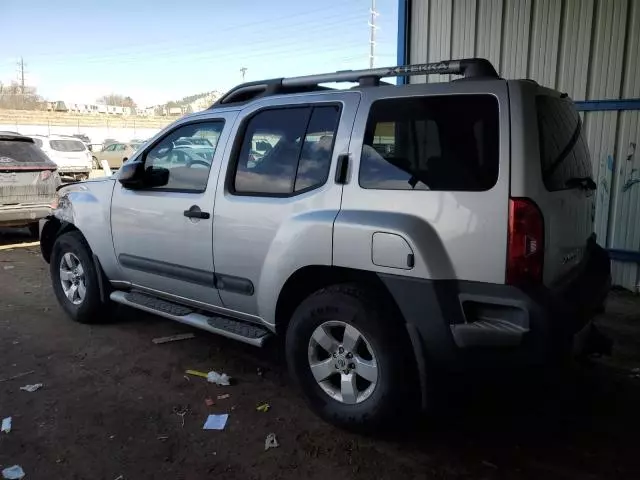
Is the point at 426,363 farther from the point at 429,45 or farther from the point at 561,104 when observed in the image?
the point at 429,45

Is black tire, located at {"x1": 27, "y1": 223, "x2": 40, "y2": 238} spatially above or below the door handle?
below

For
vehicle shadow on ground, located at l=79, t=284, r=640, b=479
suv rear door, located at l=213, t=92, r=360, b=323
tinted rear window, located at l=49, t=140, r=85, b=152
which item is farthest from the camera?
tinted rear window, located at l=49, t=140, r=85, b=152

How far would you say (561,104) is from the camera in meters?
3.12

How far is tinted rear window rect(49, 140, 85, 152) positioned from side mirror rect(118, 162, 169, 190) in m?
15.4

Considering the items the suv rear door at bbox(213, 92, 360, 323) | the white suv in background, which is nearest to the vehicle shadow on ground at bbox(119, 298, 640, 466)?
the suv rear door at bbox(213, 92, 360, 323)

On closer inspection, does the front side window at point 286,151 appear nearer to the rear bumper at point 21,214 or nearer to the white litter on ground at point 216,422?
the white litter on ground at point 216,422

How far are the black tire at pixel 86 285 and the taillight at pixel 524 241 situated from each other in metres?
3.69

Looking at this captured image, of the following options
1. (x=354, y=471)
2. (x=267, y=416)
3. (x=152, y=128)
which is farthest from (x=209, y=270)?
(x=152, y=128)

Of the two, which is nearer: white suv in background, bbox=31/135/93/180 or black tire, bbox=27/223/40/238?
black tire, bbox=27/223/40/238

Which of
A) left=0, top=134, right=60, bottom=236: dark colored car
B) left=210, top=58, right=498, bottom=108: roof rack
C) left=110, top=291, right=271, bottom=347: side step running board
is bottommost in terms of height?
left=110, top=291, right=271, bottom=347: side step running board

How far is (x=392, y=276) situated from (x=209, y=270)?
5.02 feet

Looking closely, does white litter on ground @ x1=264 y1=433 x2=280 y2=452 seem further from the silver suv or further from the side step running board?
the side step running board

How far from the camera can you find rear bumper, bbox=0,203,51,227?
8.42 metres

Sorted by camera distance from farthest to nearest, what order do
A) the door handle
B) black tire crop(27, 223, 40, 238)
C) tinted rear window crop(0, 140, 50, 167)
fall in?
black tire crop(27, 223, 40, 238) → tinted rear window crop(0, 140, 50, 167) → the door handle
